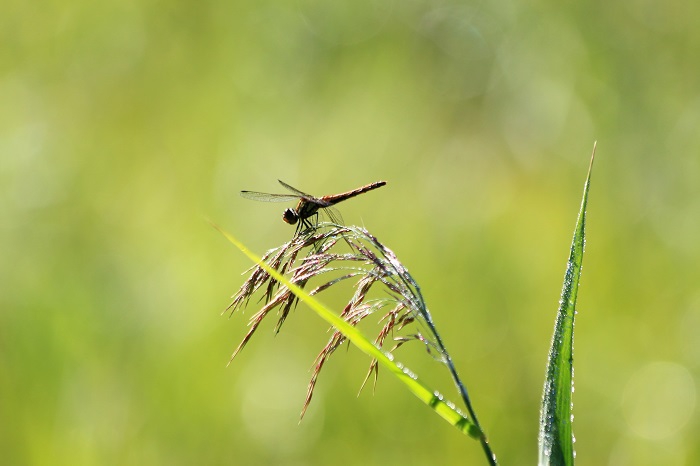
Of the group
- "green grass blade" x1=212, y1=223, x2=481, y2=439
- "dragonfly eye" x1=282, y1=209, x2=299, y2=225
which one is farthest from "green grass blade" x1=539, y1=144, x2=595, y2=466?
"dragonfly eye" x1=282, y1=209, x2=299, y2=225

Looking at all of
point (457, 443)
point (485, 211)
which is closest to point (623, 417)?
point (457, 443)

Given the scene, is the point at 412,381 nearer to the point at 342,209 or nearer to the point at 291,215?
the point at 291,215

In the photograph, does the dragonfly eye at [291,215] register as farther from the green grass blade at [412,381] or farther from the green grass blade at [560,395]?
the green grass blade at [560,395]

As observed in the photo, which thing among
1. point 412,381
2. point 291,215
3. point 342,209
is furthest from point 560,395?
point 342,209

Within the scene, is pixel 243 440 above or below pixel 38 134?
below

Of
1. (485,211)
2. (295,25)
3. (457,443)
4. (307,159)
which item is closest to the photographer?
(457,443)

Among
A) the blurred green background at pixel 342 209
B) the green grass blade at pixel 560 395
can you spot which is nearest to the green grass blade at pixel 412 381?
the green grass blade at pixel 560 395

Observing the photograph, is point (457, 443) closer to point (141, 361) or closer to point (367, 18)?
point (141, 361)
